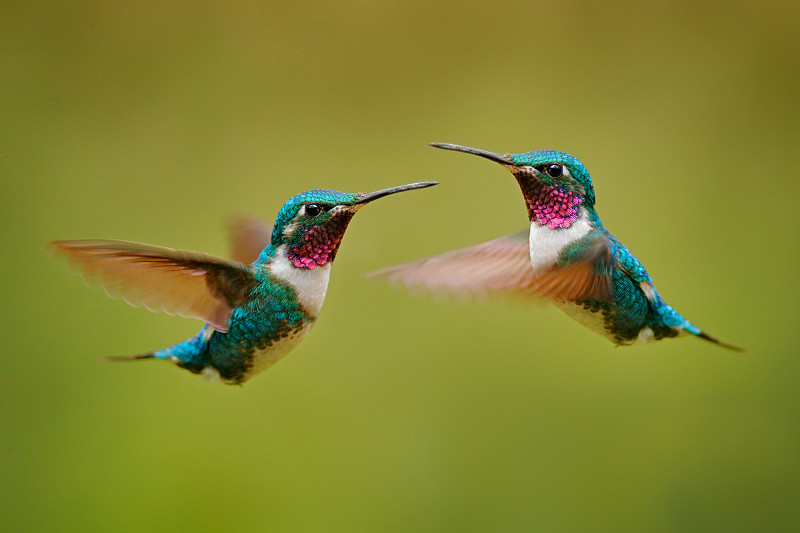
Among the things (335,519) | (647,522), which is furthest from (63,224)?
(647,522)

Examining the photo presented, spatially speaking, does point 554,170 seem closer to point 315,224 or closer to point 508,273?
point 508,273

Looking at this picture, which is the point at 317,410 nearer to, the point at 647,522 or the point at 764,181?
the point at 647,522

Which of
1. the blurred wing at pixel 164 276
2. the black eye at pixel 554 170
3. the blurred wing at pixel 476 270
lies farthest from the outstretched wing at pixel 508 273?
the blurred wing at pixel 164 276

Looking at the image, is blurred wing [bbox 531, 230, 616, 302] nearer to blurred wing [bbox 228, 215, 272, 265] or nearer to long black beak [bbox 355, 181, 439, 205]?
long black beak [bbox 355, 181, 439, 205]

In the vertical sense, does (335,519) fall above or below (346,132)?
→ below

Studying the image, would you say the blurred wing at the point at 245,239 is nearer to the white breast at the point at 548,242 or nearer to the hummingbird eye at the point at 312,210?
the hummingbird eye at the point at 312,210

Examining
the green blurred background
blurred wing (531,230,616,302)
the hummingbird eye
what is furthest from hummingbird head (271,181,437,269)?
the green blurred background

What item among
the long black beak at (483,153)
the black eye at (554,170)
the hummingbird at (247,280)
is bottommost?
the hummingbird at (247,280)
